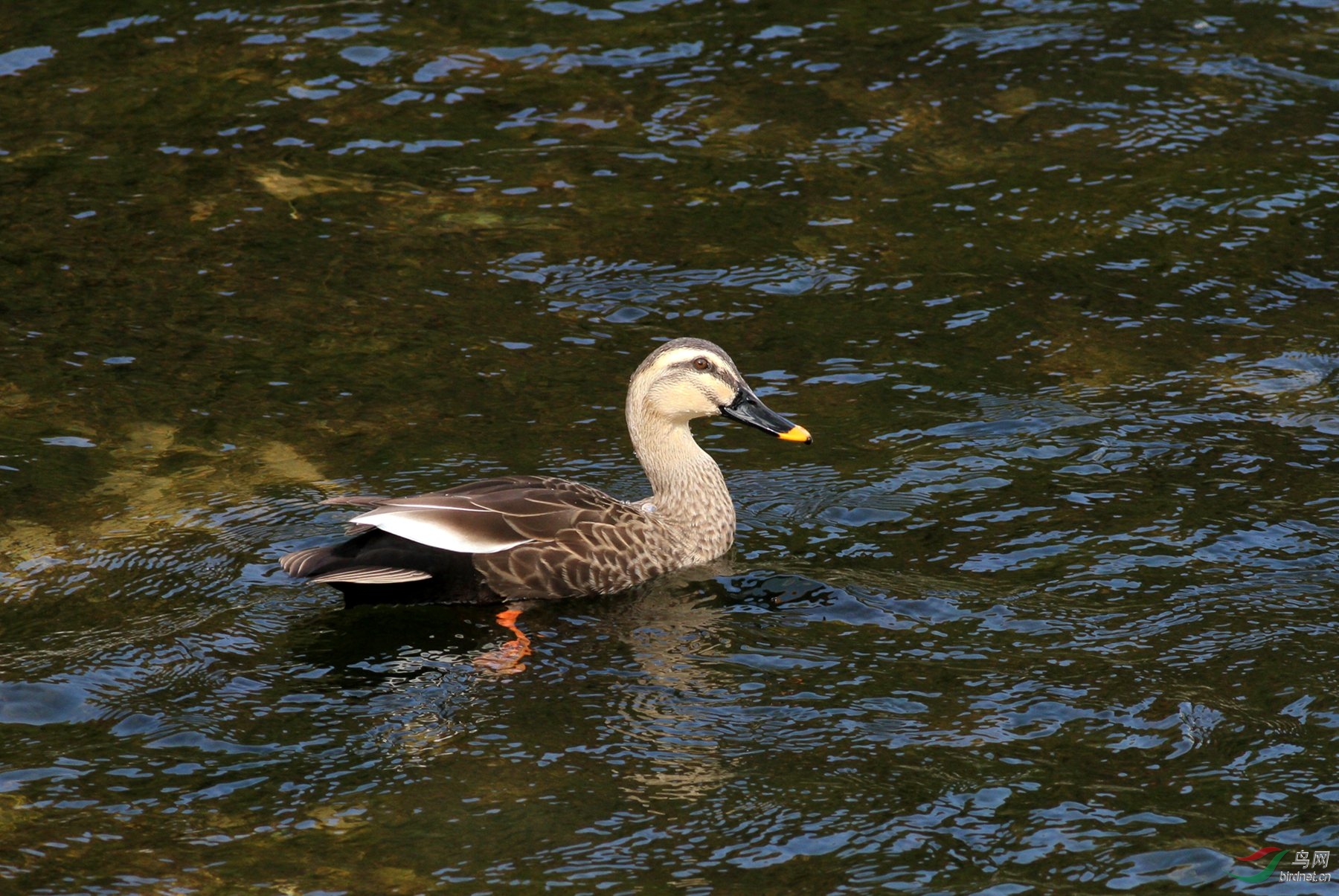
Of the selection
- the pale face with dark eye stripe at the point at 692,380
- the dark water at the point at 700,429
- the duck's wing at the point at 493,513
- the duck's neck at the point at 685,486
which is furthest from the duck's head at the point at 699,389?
the duck's wing at the point at 493,513

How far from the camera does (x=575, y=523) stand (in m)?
7.44

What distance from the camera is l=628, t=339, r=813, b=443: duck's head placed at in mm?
7902

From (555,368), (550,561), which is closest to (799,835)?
(550,561)

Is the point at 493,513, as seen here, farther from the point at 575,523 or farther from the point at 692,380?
the point at 692,380

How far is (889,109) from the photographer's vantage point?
39.2 ft

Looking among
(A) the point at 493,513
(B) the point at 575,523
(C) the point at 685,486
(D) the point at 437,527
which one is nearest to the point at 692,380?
Answer: (C) the point at 685,486

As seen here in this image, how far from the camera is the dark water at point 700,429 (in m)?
5.67

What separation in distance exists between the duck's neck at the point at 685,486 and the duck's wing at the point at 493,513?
0.23 metres

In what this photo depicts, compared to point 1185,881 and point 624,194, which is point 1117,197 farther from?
point 1185,881

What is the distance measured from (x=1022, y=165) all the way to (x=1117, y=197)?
0.73 m

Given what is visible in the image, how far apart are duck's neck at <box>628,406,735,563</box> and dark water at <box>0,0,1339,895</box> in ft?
0.69

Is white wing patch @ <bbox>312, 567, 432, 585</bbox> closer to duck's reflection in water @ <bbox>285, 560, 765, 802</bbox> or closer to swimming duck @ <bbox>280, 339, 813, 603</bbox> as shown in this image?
swimming duck @ <bbox>280, 339, 813, 603</bbox>

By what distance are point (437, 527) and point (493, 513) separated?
1.00 feet

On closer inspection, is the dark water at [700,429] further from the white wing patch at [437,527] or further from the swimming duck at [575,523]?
the white wing patch at [437,527]
